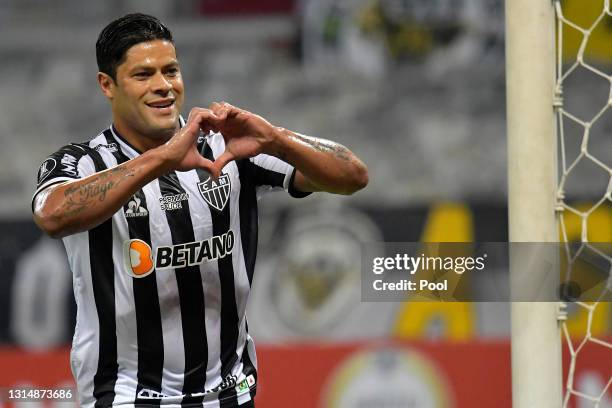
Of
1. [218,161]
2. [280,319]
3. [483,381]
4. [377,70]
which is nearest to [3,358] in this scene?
[280,319]

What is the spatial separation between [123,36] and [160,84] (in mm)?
154

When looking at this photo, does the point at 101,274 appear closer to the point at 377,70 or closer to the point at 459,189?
the point at 459,189

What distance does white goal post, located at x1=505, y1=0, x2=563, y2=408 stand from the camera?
8.41 ft

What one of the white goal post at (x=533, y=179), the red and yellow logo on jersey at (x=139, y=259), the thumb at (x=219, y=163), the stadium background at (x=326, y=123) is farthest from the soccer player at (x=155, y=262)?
the stadium background at (x=326, y=123)

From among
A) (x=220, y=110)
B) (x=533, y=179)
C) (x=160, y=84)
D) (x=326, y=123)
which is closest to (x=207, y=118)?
(x=220, y=110)

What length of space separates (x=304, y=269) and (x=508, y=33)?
3996 mm

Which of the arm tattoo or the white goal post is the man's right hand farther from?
the white goal post

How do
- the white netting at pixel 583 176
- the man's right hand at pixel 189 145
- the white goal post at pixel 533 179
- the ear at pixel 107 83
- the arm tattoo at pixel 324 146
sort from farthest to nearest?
the white netting at pixel 583 176
the white goal post at pixel 533 179
the ear at pixel 107 83
the arm tattoo at pixel 324 146
the man's right hand at pixel 189 145

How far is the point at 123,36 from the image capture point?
2406 millimetres

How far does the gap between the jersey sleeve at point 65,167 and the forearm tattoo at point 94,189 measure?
0.42 ft

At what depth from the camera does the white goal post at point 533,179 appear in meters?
2.56

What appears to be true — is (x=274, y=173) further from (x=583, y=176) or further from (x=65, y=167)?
(x=583, y=176)

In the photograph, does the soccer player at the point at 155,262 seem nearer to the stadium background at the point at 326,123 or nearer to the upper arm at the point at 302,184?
the upper arm at the point at 302,184

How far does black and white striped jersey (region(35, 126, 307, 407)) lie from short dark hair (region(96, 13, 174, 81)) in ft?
0.69
